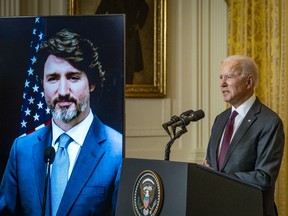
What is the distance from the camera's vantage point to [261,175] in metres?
3.52

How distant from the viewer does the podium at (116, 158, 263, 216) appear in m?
2.38

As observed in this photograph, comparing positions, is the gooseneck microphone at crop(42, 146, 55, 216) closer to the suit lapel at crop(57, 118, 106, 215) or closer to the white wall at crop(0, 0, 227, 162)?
the suit lapel at crop(57, 118, 106, 215)

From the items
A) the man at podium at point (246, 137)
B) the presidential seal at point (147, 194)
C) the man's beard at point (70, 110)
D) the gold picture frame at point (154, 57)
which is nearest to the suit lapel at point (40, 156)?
the man's beard at point (70, 110)

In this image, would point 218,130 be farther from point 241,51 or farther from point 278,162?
point 241,51

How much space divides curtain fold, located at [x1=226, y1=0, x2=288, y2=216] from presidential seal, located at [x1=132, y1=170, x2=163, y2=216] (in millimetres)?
3559

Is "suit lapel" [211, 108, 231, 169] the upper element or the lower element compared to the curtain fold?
lower

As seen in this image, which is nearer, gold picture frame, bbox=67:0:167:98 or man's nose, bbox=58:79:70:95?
man's nose, bbox=58:79:70:95

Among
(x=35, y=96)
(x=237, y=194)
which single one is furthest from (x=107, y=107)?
(x=237, y=194)

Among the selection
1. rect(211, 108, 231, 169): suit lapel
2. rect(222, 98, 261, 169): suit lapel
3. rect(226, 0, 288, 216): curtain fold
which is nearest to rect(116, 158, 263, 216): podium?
rect(222, 98, 261, 169): suit lapel

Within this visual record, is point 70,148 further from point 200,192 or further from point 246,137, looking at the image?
point 200,192

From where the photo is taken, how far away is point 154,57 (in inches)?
257

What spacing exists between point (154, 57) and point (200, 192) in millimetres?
4222

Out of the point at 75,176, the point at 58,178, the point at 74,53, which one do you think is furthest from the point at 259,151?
the point at 74,53

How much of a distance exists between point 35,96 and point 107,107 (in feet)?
1.86
